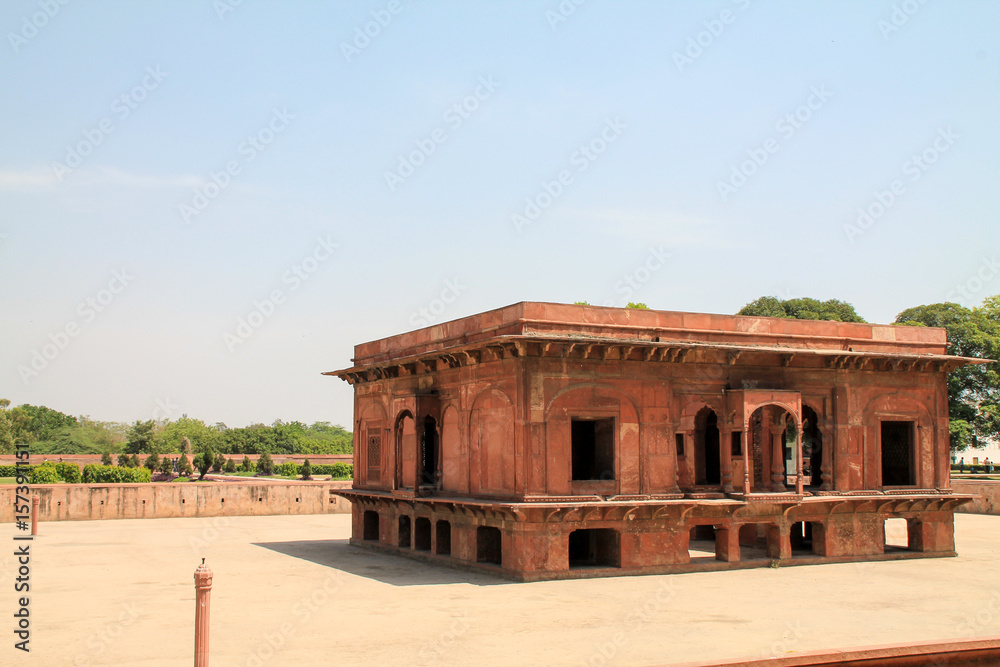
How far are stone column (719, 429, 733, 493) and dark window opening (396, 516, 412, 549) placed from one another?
899 cm

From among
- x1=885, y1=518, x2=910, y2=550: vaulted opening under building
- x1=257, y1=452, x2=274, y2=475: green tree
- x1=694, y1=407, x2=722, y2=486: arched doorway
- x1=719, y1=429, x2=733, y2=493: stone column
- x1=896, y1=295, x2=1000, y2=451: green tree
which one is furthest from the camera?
x1=257, y1=452, x2=274, y2=475: green tree

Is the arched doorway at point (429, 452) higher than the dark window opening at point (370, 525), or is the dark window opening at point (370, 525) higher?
the arched doorway at point (429, 452)

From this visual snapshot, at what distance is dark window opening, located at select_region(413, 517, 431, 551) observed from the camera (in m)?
24.9

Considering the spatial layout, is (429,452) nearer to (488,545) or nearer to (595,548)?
(488,545)

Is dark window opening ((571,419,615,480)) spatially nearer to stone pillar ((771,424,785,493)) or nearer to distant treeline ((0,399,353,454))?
stone pillar ((771,424,785,493))

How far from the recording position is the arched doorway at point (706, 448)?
25.5 m

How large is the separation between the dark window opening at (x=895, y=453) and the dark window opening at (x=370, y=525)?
14.7 metres

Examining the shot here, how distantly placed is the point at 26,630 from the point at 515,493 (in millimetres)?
9551

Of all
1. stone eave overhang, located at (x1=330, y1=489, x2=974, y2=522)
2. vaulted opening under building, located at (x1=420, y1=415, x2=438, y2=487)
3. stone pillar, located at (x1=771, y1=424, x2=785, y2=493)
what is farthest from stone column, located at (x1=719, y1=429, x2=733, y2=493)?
vaulted opening under building, located at (x1=420, y1=415, x2=438, y2=487)

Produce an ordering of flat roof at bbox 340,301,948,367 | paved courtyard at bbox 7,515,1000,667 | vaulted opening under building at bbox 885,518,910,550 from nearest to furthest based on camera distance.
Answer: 1. paved courtyard at bbox 7,515,1000,667
2. flat roof at bbox 340,301,948,367
3. vaulted opening under building at bbox 885,518,910,550

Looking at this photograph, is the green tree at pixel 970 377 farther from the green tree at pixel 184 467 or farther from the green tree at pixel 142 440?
the green tree at pixel 142 440

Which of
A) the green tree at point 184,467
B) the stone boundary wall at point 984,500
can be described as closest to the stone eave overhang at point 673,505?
the stone boundary wall at point 984,500

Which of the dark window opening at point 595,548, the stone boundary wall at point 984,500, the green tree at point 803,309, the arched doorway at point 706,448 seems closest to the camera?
the dark window opening at point 595,548

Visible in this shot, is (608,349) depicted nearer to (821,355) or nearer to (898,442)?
(821,355)
